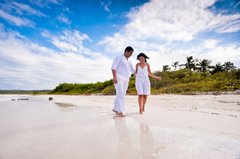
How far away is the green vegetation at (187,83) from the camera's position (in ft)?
52.7

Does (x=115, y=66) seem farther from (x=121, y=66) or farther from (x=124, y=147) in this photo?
(x=124, y=147)

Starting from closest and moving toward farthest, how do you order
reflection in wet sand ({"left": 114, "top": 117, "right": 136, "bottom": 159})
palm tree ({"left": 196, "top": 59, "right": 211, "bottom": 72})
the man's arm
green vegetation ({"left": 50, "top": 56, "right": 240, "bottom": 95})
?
reflection in wet sand ({"left": 114, "top": 117, "right": 136, "bottom": 159}), the man's arm, green vegetation ({"left": 50, "top": 56, "right": 240, "bottom": 95}), palm tree ({"left": 196, "top": 59, "right": 211, "bottom": 72})

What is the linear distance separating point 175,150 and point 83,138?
1.16m

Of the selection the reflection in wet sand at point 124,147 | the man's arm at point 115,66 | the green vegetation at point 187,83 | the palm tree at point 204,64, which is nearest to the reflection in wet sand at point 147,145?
the reflection in wet sand at point 124,147

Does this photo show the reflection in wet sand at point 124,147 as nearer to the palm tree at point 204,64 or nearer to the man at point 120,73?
the man at point 120,73

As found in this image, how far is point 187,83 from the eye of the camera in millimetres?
21750

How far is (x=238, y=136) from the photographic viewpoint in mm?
2451

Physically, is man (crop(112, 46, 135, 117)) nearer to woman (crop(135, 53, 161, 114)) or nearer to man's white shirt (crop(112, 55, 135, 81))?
man's white shirt (crop(112, 55, 135, 81))

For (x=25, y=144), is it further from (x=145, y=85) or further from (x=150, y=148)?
(x=145, y=85)

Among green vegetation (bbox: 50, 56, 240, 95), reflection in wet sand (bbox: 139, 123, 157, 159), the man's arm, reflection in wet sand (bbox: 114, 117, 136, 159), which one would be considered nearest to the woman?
the man's arm

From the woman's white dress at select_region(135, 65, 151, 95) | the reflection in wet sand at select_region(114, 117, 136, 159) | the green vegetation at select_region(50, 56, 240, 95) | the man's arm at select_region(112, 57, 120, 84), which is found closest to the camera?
the reflection in wet sand at select_region(114, 117, 136, 159)

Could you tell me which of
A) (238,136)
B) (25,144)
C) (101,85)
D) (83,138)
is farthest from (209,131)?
(101,85)

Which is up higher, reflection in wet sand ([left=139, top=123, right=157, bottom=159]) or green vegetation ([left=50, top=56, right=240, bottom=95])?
green vegetation ([left=50, top=56, right=240, bottom=95])

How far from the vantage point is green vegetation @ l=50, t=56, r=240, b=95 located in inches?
632
